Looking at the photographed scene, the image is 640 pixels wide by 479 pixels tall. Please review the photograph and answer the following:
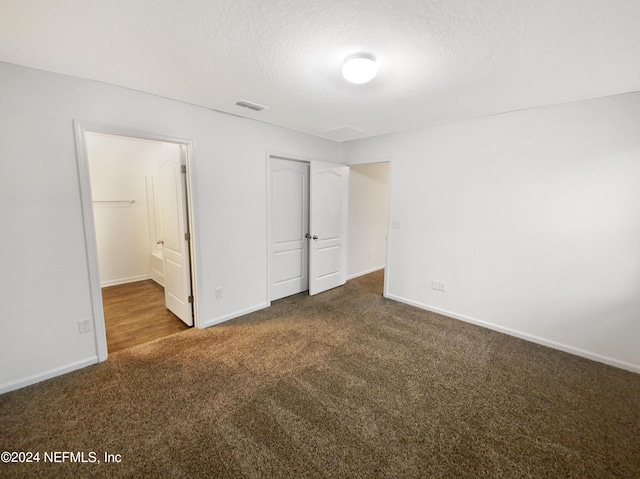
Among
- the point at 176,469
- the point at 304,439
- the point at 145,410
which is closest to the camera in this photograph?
the point at 176,469

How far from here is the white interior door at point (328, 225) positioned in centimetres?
395

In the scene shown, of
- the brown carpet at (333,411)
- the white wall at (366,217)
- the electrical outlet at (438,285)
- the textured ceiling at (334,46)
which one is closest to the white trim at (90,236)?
the brown carpet at (333,411)

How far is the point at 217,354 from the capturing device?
2527 millimetres

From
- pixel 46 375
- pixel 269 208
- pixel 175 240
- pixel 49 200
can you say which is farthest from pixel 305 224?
pixel 46 375

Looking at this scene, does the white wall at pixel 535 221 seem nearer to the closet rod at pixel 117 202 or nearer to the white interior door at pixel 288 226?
the white interior door at pixel 288 226

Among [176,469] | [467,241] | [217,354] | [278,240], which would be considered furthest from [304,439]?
[467,241]

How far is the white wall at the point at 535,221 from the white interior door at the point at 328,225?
962mm

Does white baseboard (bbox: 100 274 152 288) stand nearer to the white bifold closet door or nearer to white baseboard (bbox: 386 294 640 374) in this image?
the white bifold closet door

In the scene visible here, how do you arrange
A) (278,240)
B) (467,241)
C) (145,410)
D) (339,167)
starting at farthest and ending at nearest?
(339,167) → (278,240) → (467,241) → (145,410)

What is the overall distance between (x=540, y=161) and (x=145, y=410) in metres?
4.05

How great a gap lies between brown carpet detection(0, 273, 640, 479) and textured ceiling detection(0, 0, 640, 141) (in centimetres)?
241

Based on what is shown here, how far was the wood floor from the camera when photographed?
113 inches

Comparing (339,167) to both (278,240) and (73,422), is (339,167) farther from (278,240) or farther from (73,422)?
(73,422)

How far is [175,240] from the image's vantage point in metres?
3.13
